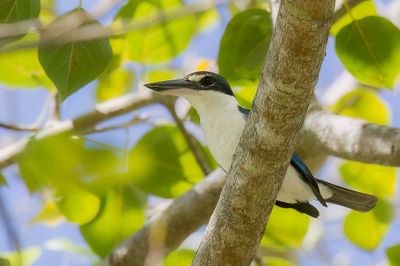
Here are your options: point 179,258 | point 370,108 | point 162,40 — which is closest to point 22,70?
point 162,40

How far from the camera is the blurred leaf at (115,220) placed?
12.2 feet

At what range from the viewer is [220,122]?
3537mm

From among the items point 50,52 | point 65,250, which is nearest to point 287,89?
point 50,52

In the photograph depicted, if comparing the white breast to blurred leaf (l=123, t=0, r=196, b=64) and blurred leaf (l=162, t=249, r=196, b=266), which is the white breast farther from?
blurred leaf (l=162, t=249, r=196, b=266)

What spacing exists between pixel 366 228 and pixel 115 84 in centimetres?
165

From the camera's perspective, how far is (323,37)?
235 cm

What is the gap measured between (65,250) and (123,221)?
0.32 meters

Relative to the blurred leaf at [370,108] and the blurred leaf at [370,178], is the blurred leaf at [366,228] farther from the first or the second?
the blurred leaf at [370,108]

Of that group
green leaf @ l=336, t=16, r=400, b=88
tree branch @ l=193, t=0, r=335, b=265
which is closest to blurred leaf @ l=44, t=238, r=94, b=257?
tree branch @ l=193, t=0, r=335, b=265

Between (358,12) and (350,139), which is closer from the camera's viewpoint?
(350,139)

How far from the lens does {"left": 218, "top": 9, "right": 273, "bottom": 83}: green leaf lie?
364 cm

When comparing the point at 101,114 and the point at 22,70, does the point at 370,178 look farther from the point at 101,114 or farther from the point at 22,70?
the point at 22,70

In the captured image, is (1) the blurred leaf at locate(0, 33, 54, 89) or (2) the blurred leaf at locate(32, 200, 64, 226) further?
(2) the blurred leaf at locate(32, 200, 64, 226)

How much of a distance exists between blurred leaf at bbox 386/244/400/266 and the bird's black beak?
111 centimetres
